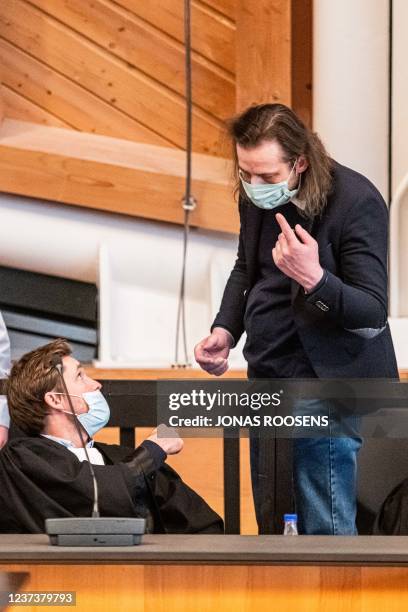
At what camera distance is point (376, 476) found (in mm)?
2449

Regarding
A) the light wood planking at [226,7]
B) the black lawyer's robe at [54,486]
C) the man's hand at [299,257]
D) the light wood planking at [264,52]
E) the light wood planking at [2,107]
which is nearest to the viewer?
the man's hand at [299,257]

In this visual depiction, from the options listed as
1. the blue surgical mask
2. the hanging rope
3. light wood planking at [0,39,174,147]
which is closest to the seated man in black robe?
the blue surgical mask

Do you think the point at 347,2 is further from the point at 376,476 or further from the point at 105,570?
the point at 105,570

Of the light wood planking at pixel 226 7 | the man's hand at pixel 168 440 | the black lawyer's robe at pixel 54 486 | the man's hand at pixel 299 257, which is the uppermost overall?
the light wood planking at pixel 226 7

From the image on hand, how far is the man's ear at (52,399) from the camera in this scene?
2.46 meters

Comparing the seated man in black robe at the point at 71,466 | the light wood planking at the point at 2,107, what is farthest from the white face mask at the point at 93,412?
the light wood planking at the point at 2,107

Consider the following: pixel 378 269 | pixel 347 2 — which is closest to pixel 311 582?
pixel 378 269

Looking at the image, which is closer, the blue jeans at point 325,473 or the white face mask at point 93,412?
the blue jeans at point 325,473

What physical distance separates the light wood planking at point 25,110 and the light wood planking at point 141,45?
0.30 m

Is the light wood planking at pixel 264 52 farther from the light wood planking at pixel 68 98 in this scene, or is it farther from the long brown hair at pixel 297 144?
the long brown hair at pixel 297 144

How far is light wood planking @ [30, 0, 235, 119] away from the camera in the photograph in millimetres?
4465

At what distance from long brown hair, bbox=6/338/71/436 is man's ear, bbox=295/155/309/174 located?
22.7 inches

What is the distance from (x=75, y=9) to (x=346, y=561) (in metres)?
2.97

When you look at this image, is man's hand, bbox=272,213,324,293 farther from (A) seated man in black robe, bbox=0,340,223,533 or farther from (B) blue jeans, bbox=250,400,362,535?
Result: (A) seated man in black robe, bbox=0,340,223,533
